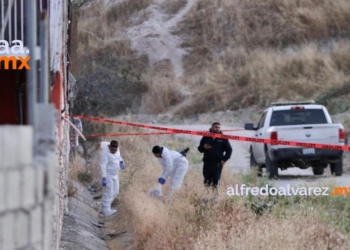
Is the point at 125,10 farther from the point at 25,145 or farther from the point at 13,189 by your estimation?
the point at 13,189

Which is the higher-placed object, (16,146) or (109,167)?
(16,146)

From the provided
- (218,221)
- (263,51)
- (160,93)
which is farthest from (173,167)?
(263,51)

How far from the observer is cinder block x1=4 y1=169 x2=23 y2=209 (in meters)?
3.75

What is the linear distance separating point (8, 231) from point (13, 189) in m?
0.19

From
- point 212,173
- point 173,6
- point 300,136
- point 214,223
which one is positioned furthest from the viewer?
point 173,6

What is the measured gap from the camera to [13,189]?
381cm

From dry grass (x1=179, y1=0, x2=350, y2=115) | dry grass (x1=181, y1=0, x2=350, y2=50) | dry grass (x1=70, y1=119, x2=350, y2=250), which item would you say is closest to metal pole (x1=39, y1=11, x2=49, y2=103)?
dry grass (x1=70, y1=119, x2=350, y2=250)

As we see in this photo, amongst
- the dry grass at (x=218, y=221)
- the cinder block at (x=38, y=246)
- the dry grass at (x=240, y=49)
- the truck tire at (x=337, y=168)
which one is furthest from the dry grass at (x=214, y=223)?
the dry grass at (x=240, y=49)

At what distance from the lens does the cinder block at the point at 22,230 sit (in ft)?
12.9

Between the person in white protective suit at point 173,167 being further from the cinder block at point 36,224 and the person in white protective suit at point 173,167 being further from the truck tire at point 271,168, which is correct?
the cinder block at point 36,224

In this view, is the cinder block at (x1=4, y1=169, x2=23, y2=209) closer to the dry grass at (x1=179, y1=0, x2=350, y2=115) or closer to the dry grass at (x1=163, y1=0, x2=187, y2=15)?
the dry grass at (x1=179, y1=0, x2=350, y2=115)

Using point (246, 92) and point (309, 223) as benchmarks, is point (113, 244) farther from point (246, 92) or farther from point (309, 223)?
point (246, 92)

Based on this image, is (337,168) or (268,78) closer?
(337,168)

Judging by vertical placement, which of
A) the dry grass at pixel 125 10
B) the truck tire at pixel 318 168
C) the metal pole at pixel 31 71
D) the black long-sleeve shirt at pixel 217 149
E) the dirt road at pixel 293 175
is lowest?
the dirt road at pixel 293 175
